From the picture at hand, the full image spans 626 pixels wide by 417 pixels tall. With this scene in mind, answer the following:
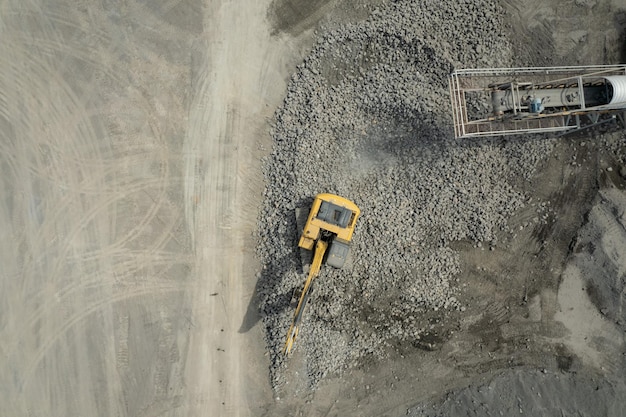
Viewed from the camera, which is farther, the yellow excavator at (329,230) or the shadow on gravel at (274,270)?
the shadow on gravel at (274,270)

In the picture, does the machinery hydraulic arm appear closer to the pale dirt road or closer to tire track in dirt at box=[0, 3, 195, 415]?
the pale dirt road

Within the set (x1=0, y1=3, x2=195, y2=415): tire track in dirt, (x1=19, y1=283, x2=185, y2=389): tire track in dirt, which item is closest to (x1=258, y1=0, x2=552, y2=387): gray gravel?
(x1=19, y1=283, x2=185, y2=389): tire track in dirt

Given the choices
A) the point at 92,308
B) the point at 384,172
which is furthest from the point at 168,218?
the point at 384,172

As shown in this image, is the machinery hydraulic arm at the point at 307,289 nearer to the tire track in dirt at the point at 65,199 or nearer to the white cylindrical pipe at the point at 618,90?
the tire track in dirt at the point at 65,199

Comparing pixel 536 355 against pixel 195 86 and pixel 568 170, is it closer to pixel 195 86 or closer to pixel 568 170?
pixel 568 170

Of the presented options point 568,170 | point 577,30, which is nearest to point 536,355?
point 568,170

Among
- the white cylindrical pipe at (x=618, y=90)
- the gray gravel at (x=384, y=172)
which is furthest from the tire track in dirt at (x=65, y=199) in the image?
the white cylindrical pipe at (x=618, y=90)
